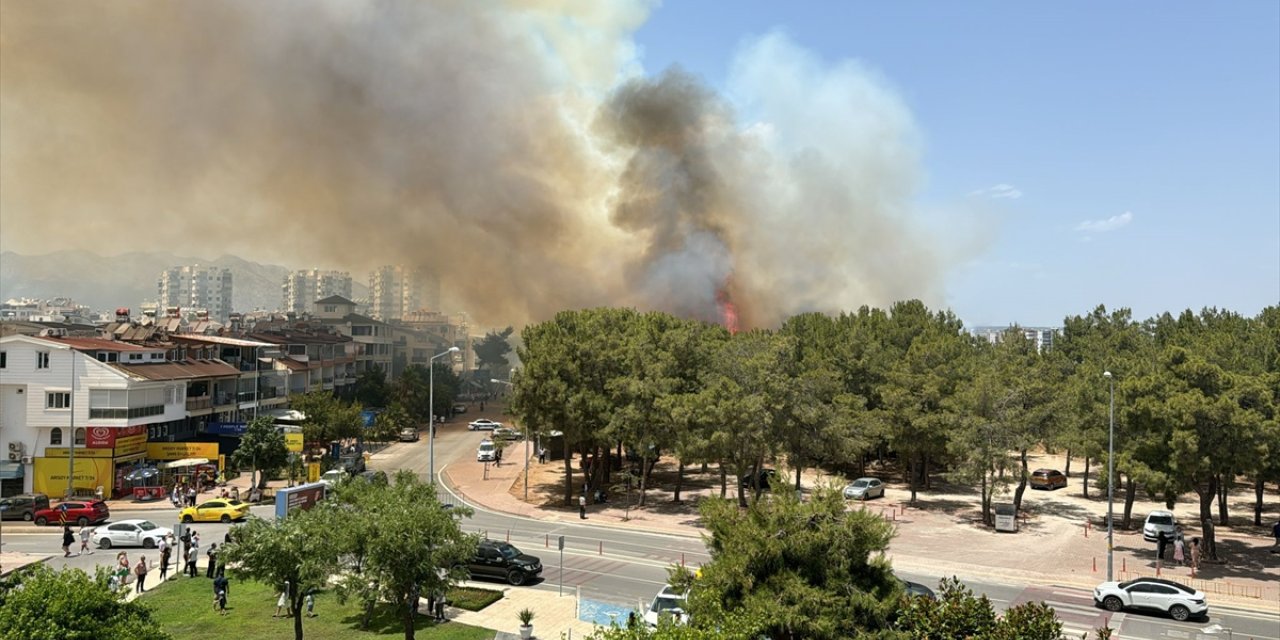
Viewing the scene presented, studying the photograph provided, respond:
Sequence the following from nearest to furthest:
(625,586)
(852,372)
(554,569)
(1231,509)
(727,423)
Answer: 1. (625,586)
2. (554,569)
3. (727,423)
4. (1231,509)
5. (852,372)

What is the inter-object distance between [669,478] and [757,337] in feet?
45.5

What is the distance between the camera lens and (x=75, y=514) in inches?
1585

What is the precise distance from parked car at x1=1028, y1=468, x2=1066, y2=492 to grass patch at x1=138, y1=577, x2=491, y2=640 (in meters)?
41.4

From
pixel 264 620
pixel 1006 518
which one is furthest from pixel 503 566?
pixel 1006 518

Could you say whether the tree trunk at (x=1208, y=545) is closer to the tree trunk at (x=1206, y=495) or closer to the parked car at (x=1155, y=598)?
the tree trunk at (x=1206, y=495)

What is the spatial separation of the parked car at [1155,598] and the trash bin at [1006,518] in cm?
1206

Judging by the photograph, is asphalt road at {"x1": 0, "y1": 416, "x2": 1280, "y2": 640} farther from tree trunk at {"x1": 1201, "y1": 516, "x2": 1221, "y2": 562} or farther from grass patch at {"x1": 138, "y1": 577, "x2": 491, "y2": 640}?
tree trunk at {"x1": 1201, "y1": 516, "x2": 1221, "y2": 562}

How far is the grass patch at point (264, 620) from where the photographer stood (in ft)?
76.2

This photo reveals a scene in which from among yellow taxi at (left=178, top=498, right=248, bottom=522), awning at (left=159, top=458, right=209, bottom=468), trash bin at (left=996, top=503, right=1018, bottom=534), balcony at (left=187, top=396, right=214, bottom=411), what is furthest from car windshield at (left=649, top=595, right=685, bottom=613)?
balcony at (left=187, top=396, right=214, bottom=411)

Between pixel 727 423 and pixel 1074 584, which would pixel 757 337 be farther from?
pixel 1074 584

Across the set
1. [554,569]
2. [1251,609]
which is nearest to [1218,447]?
[1251,609]

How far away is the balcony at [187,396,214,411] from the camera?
54891 millimetres

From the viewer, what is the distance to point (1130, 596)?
26.5 meters

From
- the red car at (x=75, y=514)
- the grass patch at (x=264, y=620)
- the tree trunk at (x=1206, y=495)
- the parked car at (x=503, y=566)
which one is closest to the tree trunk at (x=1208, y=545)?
the tree trunk at (x=1206, y=495)
